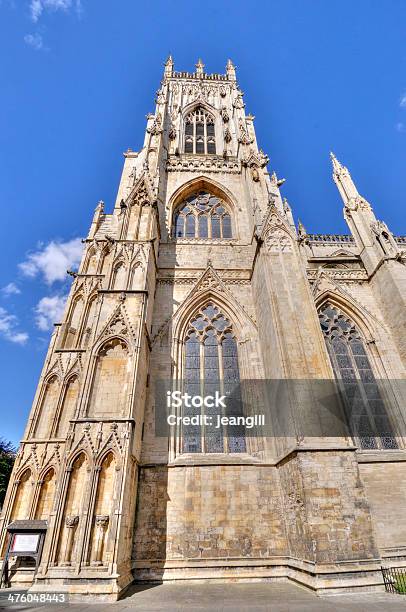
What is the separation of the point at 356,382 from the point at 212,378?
552cm

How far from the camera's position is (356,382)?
11.9 metres

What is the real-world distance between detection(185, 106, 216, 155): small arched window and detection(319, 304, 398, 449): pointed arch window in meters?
14.3

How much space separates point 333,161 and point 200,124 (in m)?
10.1

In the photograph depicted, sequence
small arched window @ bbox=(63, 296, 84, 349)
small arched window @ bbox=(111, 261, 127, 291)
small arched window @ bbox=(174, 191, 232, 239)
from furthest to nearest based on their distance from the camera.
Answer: small arched window @ bbox=(174, 191, 232, 239), small arched window @ bbox=(63, 296, 84, 349), small arched window @ bbox=(111, 261, 127, 291)

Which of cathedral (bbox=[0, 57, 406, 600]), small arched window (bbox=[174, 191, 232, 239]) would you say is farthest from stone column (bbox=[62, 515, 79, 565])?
small arched window (bbox=[174, 191, 232, 239])

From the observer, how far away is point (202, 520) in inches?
344

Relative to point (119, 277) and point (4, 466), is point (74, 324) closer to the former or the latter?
point (119, 277)

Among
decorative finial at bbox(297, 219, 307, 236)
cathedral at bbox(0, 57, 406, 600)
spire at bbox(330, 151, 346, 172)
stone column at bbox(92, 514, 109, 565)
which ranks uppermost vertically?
spire at bbox(330, 151, 346, 172)

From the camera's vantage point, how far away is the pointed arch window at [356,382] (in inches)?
426

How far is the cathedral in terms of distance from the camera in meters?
7.18

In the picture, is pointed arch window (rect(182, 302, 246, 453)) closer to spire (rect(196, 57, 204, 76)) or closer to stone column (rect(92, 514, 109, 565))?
stone column (rect(92, 514, 109, 565))

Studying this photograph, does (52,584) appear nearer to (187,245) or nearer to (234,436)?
(234,436)

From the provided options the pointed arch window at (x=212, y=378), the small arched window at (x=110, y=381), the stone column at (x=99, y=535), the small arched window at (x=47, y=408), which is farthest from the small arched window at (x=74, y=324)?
the stone column at (x=99, y=535)

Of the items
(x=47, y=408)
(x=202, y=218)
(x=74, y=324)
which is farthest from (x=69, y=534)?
(x=202, y=218)
